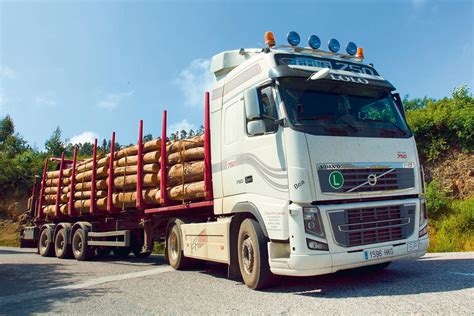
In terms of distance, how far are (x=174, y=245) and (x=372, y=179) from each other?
184 inches

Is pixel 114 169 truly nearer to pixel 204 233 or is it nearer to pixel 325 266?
pixel 204 233

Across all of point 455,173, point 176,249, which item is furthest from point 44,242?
point 455,173

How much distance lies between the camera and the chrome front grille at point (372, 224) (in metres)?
5.10

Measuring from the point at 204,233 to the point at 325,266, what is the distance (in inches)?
106

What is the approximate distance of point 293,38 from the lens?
6312 millimetres

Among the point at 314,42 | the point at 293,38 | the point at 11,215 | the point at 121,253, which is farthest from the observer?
the point at 11,215

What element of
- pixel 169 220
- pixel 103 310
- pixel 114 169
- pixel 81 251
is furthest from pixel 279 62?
pixel 81 251

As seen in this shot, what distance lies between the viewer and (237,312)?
4.55 m

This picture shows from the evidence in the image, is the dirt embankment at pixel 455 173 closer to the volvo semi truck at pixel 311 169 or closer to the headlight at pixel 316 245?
the volvo semi truck at pixel 311 169

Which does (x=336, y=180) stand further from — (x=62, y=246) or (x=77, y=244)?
(x=62, y=246)

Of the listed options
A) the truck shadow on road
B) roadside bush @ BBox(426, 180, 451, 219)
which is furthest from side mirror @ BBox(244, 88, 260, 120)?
roadside bush @ BBox(426, 180, 451, 219)

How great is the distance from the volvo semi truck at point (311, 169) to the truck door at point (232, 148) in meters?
0.02

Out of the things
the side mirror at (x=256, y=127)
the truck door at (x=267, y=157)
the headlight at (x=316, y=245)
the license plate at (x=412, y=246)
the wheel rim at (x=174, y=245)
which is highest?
the side mirror at (x=256, y=127)

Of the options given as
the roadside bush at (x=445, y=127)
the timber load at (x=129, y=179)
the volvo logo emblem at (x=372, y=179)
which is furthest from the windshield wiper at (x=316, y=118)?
the roadside bush at (x=445, y=127)
